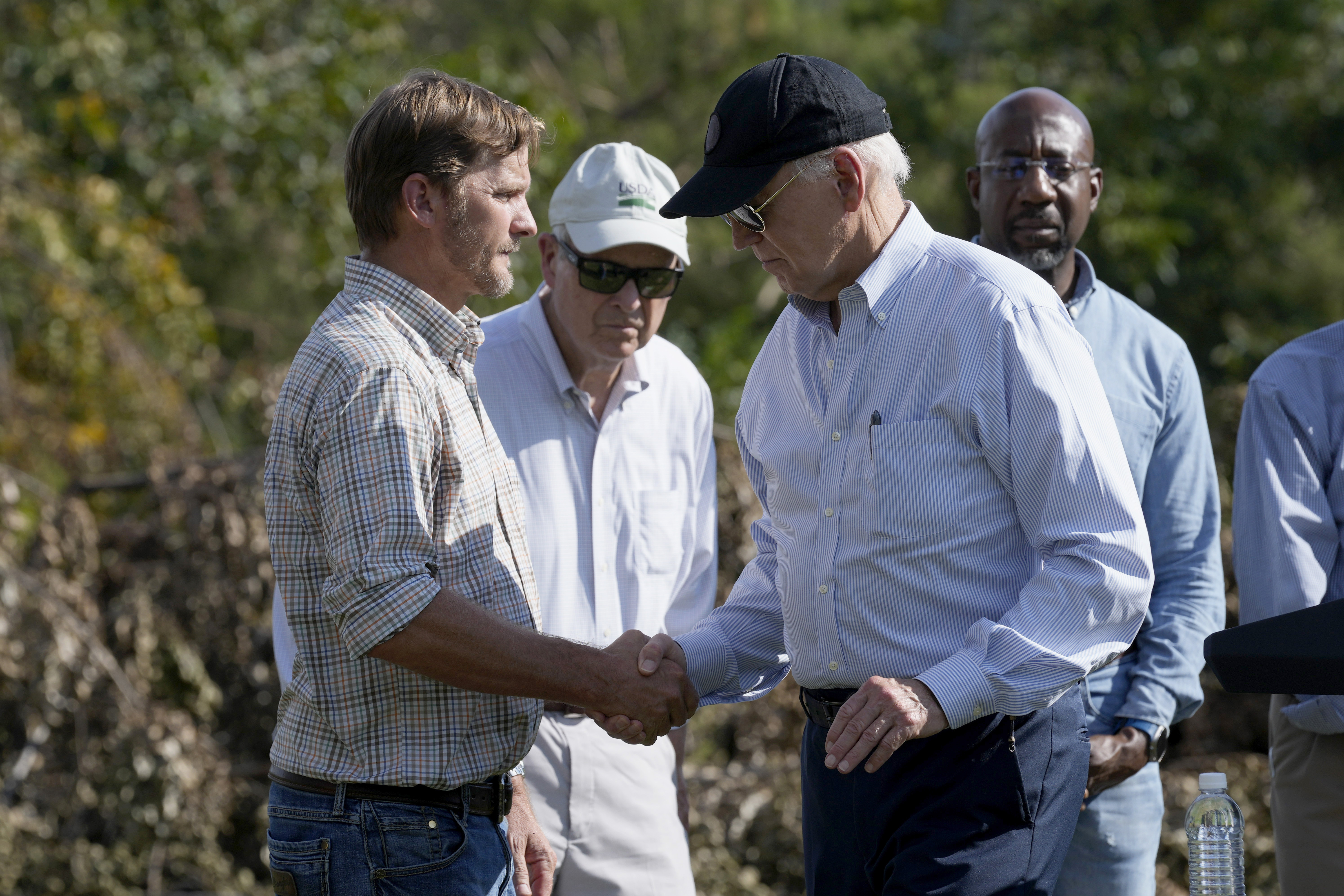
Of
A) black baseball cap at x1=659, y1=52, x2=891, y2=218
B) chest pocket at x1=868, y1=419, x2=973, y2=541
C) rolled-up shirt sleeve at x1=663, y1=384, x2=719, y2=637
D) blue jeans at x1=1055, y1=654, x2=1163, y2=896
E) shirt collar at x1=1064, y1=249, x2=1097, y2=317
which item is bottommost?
blue jeans at x1=1055, y1=654, x2=1163, y2=896

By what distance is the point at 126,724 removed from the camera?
214 inches

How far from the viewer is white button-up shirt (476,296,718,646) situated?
3.20 m

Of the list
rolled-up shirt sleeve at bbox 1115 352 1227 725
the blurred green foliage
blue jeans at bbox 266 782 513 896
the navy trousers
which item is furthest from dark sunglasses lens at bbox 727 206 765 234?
the blurred green foliage

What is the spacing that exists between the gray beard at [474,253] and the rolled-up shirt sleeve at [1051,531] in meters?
0.96

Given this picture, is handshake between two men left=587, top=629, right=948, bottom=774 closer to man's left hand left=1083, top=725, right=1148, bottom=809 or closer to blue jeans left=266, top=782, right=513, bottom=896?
blue jeans left=266, top=782, right=513, bottom=896

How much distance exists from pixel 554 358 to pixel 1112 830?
1730 mm

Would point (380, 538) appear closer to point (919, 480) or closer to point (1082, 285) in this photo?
point (919, 480)

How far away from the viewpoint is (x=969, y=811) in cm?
221

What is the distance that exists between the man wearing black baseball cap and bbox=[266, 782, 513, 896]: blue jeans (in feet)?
2.11

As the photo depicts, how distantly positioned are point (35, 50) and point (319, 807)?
26.1 ft

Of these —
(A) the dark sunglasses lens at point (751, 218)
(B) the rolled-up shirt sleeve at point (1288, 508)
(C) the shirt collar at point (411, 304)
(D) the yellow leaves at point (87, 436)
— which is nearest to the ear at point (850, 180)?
(A) the dark sunglasses lens at point (751, 218)

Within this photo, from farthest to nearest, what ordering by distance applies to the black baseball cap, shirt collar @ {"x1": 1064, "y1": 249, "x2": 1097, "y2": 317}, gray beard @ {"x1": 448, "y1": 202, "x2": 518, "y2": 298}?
1. shirt collar @ {"x1": 1064, "y1": 249, "x2": 1097, "y2": 317}
2. gray beard @ {"x1": 448, "y1": 202, "x2": 518, "y2": 298}
3. the black baseball cap

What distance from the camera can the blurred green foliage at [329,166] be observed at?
8.16 m

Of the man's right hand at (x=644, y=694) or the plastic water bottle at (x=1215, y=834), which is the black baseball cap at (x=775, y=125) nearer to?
the man's right hand at (x=644, y=694)
